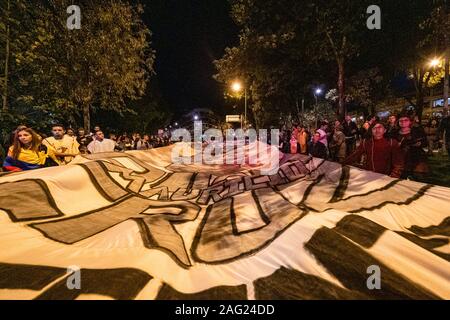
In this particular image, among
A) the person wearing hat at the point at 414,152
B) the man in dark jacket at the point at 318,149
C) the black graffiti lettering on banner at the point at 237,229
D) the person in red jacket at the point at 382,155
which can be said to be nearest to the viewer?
the black graffiti lettering on banner at the point at 237,229

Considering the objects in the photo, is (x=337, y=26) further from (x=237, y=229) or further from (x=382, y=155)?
(x=237, y=229)

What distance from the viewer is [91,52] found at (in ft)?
48.4

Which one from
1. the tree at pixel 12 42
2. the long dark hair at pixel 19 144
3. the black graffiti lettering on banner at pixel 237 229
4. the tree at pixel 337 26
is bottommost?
the black graffiti lettering on banner at pixel 237 229

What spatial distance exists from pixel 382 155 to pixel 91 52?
535 inches

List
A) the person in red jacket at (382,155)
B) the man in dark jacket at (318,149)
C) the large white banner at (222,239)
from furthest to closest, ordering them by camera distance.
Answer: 1. the man in dark jacket at (318,149)
2. the person in red jacket at (382,155)
3. the large white banner at (222,239)

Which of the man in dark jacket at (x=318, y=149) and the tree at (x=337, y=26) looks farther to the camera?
the tree at (x=337, y=26)

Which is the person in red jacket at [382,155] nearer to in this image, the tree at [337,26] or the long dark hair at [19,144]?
the long dark hair at [19,144]

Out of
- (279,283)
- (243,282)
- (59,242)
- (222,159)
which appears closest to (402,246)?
(279,283)

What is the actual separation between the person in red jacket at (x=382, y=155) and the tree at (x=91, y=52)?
1128 centimetres

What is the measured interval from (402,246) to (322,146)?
27.6 feet

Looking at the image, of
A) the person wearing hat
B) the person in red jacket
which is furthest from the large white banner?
the person wearing hat

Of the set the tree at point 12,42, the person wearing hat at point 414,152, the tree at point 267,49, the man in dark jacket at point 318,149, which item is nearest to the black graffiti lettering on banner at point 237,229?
the person wearing hat at point 414,152

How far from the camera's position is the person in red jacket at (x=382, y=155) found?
6289 millimetres

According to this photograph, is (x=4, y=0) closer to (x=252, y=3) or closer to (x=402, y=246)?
(x=252, y=3)
